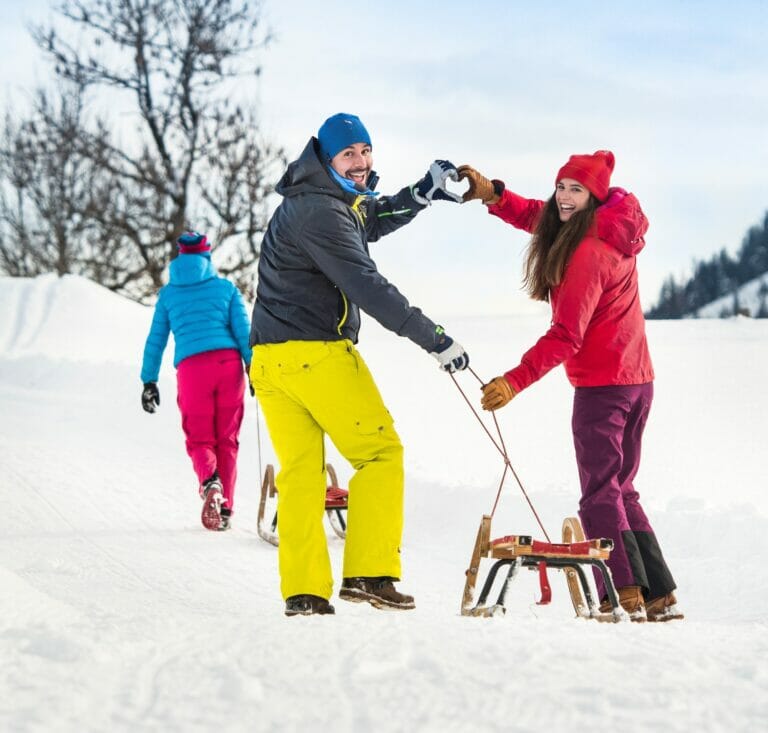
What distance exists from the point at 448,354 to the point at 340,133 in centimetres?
97

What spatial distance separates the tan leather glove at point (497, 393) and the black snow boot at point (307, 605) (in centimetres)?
98

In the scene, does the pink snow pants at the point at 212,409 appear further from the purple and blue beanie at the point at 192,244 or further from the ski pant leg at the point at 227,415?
the purple and blue beanie at the point at 192,244

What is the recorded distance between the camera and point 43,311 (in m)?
16.4

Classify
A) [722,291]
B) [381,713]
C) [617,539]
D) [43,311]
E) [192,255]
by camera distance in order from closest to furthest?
[381,713] → [617,539] → [192,255] → [43,311] → [722,291]

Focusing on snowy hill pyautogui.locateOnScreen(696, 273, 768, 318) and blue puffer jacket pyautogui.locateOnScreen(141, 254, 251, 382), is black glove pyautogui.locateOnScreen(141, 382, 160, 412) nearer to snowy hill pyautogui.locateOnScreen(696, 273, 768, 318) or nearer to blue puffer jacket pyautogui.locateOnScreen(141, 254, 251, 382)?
blue puffer jacket pyautogui.locateOnScreen(141, 254, 251, 382)

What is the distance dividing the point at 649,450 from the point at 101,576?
5.28 metres

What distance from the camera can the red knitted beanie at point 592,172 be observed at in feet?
14.4

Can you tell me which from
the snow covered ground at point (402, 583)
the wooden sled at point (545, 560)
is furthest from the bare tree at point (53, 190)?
the wooden sled at point (545, 560)

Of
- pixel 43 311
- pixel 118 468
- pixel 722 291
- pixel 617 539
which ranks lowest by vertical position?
pixel 617 539

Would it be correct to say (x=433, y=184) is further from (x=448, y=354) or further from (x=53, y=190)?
(x=53, y=190)

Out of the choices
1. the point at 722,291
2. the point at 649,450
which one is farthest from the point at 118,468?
the point at 722,291

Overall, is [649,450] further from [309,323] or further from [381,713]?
[381,713]

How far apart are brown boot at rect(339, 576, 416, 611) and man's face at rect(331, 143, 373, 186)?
155 centimetres

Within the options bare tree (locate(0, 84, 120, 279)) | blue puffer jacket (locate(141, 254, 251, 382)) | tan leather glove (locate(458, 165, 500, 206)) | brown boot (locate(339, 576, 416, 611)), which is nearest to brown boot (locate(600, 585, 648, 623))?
brown boot (locate(339, 576, 416, 611))
